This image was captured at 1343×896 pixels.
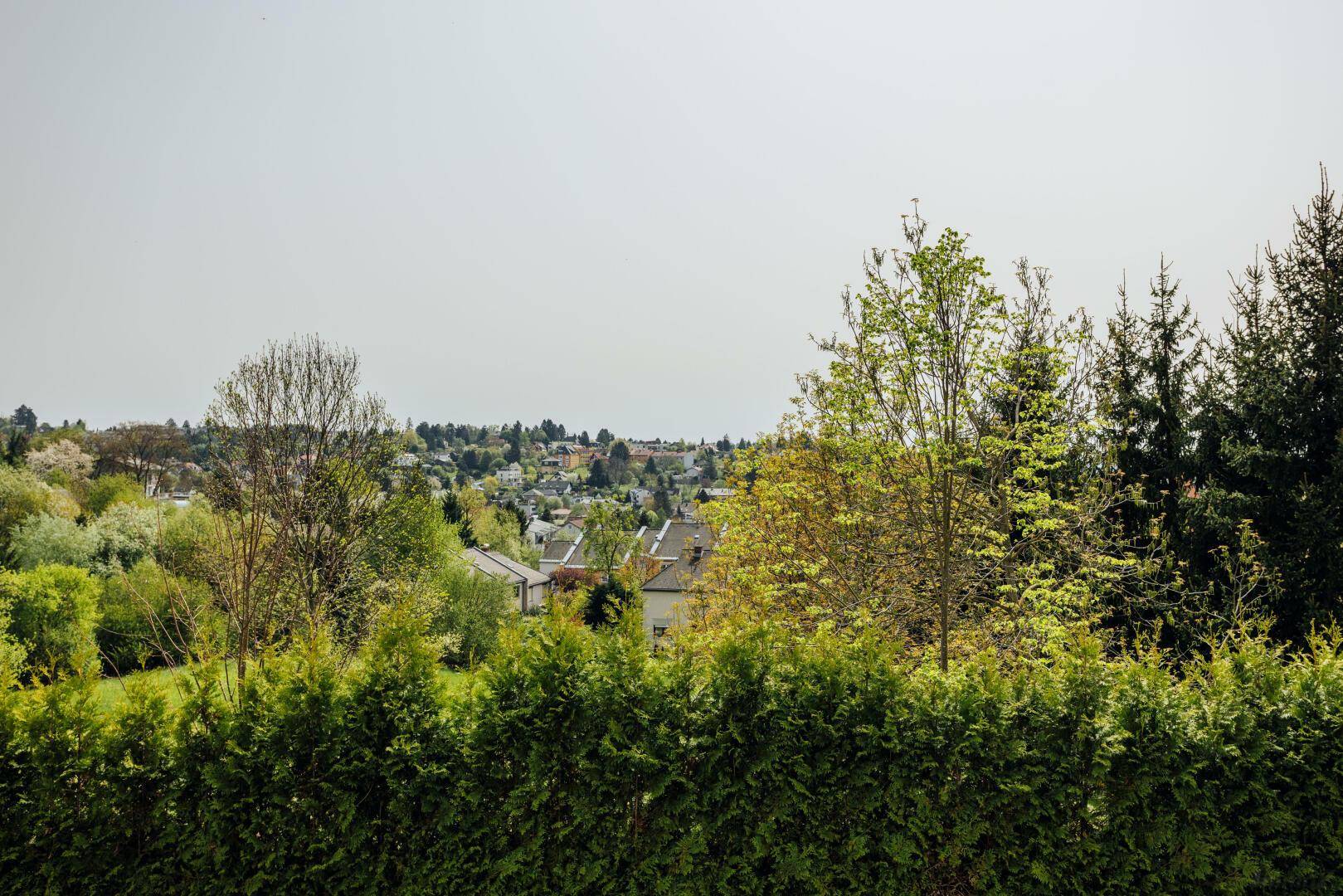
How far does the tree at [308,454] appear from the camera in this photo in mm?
13602

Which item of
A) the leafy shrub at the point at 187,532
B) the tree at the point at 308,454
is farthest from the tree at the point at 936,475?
the leafy shrub at the point at 187,532

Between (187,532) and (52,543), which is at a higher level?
(187,532)

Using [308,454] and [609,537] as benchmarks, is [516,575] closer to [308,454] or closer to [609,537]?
[609,537]

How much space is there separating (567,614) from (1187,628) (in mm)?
8840

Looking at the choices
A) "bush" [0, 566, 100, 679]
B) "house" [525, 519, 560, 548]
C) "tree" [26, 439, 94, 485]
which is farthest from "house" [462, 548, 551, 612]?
"house" [525, 519, 560, 548]

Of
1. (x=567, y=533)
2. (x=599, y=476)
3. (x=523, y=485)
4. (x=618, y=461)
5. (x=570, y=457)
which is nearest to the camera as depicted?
(x=567, y=533)

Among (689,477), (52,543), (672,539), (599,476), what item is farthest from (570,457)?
(52,543)

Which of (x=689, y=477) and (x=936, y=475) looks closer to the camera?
(x=936, y=475)

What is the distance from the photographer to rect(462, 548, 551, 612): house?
3203 centimetres

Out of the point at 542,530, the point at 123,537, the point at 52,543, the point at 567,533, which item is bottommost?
the point at 567,533

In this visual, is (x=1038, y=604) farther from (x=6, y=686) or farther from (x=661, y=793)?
(x=6, y=686)

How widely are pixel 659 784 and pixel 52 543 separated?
30992mm

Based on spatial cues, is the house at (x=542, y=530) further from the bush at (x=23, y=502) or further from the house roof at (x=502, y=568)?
the bush at (x=23, y=502)

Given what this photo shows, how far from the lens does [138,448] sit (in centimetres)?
5172
